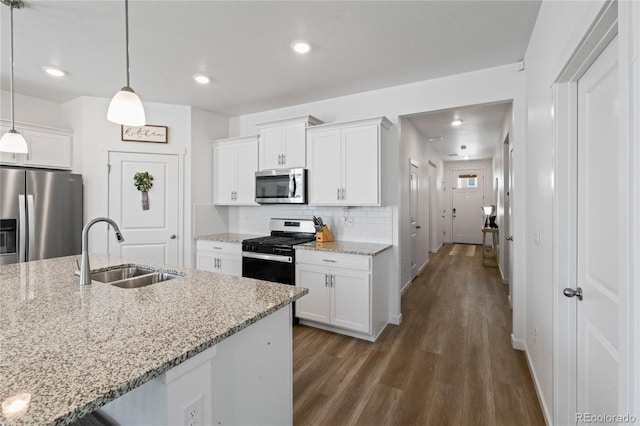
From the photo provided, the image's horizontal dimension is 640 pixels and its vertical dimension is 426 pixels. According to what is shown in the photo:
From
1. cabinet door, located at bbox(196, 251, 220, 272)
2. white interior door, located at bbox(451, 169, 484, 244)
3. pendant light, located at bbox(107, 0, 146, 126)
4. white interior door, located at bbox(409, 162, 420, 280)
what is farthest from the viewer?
white interior door, located at bbox(451, 169, 484, 244)

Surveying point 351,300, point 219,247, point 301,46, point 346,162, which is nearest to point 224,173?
point 219,247

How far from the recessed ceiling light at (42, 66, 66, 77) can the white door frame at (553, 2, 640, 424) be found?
13.3 feet

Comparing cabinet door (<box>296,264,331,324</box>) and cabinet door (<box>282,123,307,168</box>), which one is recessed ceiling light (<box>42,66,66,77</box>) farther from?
cabinet door (<box>296,264,331,324</box>)

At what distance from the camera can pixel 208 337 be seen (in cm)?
105

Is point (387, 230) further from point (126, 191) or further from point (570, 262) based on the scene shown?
point (126, 191)

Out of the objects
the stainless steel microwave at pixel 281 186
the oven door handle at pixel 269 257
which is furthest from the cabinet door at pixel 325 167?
the oven door handle at pixel 269 257

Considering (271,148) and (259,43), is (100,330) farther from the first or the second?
(271,148)

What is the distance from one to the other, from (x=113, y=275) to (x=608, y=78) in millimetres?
2965

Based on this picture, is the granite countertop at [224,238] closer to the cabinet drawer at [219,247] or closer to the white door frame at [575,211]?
the cabinet drawer at [219,247]

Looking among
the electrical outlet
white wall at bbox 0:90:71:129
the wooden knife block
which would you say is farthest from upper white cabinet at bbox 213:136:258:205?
the electrical outlet

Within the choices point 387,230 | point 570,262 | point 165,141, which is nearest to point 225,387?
point 570,262

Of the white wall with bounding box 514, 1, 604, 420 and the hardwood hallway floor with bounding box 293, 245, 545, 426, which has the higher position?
the white wall with bounding box 514, 1, 604, 420

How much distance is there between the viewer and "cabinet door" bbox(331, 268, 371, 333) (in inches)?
115

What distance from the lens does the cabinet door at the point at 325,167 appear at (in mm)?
3359
